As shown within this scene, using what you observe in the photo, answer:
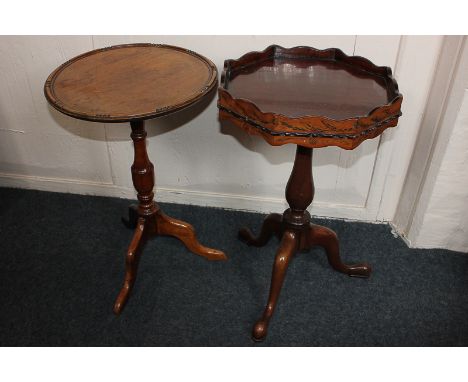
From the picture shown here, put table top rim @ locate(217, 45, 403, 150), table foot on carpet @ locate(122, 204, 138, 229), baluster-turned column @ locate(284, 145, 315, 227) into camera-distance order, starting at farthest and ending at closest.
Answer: table foot on carpet @ locate(122, 204, 138, 229), baluster-turned column @ locate(284, 145, 315, 227), table top rim @ locate(217, 45, 403, 150)

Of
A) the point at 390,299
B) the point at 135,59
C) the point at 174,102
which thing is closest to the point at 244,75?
the point at 174,102

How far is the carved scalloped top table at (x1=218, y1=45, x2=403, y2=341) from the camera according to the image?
4.72 feet

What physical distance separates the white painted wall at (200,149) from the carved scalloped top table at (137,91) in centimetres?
23

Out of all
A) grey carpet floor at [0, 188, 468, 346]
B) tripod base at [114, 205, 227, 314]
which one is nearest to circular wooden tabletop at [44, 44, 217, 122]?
tripod base at [114, 205, 227, 314]

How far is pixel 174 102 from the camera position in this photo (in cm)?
161

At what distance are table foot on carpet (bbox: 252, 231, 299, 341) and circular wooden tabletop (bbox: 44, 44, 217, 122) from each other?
696mm

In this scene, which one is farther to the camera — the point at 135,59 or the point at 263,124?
the point at 135,59

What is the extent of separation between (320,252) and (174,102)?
1.10m

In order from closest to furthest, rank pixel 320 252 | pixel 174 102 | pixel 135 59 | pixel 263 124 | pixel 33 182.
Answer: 1. pixel 263 124
2. pixel 174 102
3. pixel 135 59
4. pixel 320 252
5. pixel 33 182

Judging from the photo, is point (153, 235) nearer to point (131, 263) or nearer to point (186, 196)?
point (131, 263)

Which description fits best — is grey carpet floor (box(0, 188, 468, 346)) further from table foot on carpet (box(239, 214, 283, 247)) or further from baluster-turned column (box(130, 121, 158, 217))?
baluster-turned column (box(130, 121, 158, 217))

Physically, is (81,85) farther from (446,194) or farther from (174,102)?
(446,194)

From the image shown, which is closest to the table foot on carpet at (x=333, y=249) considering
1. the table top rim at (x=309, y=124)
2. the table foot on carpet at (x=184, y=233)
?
the table foot on carpet at (x=184, y=233)

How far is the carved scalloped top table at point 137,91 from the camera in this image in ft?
5.16
